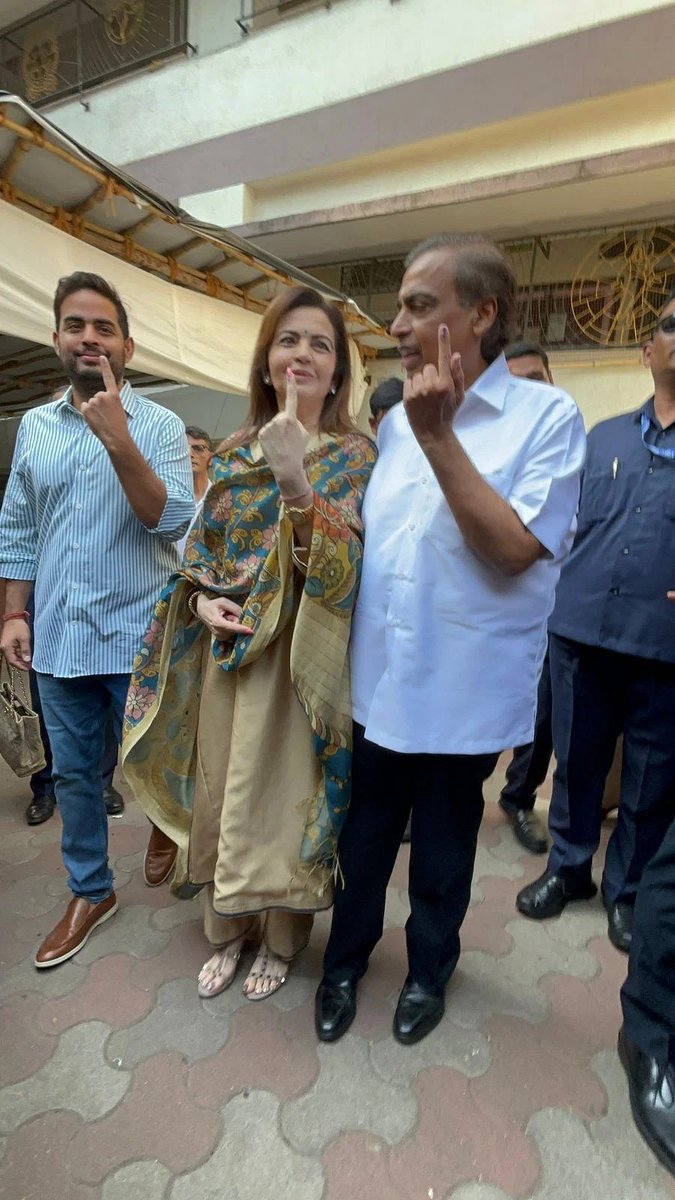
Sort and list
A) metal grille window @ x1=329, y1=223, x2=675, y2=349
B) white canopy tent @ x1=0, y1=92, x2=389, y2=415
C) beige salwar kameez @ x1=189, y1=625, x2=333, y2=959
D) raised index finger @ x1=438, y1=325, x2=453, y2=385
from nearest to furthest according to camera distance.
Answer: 1. raised index finger @ x1=438, y1=325, x2=453, y2=385
2. beige salwar kameez @ x1=189, y1=625, x2=333, y2=959
3. white canopy tent @ x1=0, y1=92, x2=389, y2=415
4. metal grille window @ x1=329, y1=223, x2=675, y2=349

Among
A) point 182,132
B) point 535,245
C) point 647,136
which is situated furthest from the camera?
point 182,132

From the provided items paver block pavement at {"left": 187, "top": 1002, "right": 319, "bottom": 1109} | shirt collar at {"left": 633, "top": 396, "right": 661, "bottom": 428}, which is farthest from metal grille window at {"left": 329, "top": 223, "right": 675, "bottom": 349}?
paver block pavement at {"left": 187, "top": 1002, "right": 319, "bottom": 1109}

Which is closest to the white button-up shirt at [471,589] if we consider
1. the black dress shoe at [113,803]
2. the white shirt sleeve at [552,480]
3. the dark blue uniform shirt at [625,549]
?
the white shirt sleeve at [552,480]

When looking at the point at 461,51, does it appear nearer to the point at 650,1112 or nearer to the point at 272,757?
the point at 272,757

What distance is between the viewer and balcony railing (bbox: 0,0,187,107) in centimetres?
679

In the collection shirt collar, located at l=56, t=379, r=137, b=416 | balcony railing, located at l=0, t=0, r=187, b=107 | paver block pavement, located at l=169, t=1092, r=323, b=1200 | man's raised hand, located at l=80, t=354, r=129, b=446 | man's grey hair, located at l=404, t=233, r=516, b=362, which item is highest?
balcony railing, located at l=0, t=0, r=187, b=107

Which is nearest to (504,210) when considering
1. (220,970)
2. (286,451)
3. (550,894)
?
(286,451)

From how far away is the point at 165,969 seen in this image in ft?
5.77

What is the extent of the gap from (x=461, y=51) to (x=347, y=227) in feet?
5.13

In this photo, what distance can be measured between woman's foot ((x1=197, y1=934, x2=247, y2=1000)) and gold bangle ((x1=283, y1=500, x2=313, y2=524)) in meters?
1.24

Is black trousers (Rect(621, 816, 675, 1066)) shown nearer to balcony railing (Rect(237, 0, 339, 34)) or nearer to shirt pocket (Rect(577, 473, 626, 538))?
shirt pocket (Rect(577, 473, 626, 538))

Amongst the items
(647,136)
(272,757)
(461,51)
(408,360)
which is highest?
(461,51)

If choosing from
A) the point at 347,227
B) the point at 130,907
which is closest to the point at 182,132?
the point at 347,227

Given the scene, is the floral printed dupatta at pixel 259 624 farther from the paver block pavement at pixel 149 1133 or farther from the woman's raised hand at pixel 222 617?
the paver block pavement at pixel 149 1133
